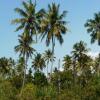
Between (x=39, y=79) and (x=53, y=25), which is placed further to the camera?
(x=39, y=79)

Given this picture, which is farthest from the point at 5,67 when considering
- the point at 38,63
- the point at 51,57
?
the point at 51,57

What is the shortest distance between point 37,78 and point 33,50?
16.2 meters

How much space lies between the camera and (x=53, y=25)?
59188 mm

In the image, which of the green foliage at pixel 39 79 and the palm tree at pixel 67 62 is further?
the palm tree at pixel 67 62

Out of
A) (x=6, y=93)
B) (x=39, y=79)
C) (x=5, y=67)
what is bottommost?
(x=6, y=93)

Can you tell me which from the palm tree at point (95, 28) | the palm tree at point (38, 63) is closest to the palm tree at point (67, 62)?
the palm tree at point (38, 63)

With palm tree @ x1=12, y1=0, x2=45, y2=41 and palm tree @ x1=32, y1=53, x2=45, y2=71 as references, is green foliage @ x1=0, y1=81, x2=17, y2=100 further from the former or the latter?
palm tree @ x1=32, y1=53, x2=45, y2=71

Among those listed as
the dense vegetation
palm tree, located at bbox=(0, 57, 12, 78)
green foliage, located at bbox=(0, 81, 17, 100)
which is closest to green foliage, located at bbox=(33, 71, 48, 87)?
the dense vegetation

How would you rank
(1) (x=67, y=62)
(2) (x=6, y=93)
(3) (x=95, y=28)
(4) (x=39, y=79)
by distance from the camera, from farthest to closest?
1. (1) (x=67, y=62)
2. (4) (x=39, y=79)
3. (3) (x=95, y=28)
4. (2) (x=6, y=93)

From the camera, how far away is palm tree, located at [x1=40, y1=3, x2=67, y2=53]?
58.5 meters

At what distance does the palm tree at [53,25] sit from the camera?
5847 centimetres

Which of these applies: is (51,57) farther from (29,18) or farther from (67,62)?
(67,62)

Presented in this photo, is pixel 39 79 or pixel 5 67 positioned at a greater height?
pixel 5 67

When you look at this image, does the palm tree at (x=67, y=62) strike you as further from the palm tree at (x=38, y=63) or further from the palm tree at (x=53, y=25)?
the palm tree at (x=53, y=25)
